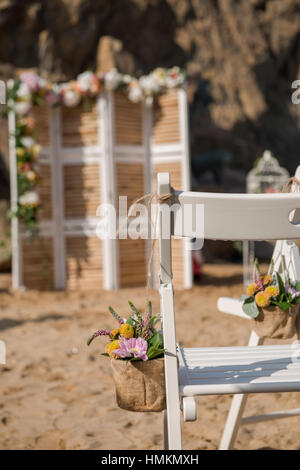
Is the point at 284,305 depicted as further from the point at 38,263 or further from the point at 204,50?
the point at 204,50

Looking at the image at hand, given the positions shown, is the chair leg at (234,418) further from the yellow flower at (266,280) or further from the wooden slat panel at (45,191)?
the wooden slat panel at (45,191)

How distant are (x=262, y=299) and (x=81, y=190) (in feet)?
21.4

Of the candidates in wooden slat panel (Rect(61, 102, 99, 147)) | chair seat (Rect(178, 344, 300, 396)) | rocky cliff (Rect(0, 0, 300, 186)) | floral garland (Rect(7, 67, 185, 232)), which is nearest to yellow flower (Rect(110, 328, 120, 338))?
chair seat (Rect(178, 344, 300, 396))

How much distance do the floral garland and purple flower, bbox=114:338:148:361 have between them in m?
6.38

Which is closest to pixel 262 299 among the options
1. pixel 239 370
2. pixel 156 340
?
pixel 239 370

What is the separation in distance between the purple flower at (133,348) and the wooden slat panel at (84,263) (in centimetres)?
651

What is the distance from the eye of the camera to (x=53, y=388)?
338cm

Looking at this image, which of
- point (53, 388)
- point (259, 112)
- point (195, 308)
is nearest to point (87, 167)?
point (195, 308)

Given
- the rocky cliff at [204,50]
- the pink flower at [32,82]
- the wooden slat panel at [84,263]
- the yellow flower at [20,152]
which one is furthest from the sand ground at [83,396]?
the rocky cliff at [204,50]

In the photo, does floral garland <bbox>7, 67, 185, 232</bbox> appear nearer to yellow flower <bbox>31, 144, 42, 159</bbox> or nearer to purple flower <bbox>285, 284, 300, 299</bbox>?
yellow flower <bbox>31, 144, 42, 159</bbox>

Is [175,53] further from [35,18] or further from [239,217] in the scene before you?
[239,217]

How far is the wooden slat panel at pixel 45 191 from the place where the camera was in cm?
786

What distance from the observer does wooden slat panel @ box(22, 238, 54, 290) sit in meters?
7.71

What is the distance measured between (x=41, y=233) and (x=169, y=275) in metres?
6.84
